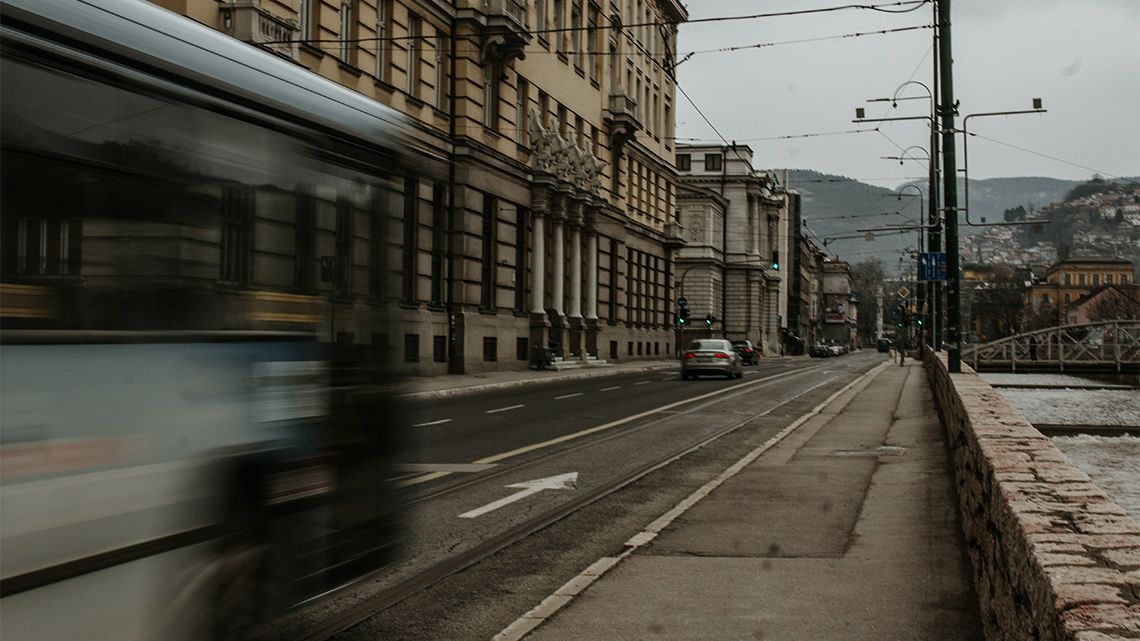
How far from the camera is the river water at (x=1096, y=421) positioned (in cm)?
1614

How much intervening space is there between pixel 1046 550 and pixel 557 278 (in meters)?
42.0

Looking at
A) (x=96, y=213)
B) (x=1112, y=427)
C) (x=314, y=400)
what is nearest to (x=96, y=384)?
(x=96, y=213)

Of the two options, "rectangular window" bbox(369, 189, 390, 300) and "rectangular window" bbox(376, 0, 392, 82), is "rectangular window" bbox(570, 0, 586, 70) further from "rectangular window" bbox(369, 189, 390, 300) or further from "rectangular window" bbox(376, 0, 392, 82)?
"rectangular window" bbox(369, 189, 390, 300)

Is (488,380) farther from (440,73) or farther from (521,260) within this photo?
Answer: (521,260)

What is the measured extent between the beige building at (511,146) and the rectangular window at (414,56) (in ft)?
0.15

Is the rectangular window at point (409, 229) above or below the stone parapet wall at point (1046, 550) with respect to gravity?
above

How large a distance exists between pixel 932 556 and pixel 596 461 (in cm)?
639

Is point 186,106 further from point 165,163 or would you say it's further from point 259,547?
point 259,547

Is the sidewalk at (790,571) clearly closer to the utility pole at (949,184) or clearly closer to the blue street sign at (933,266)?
the utility pole at (949,184)

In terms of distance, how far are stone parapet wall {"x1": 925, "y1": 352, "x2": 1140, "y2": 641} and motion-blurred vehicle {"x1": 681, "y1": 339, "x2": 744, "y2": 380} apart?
32186mm

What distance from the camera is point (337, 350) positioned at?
5.83 m

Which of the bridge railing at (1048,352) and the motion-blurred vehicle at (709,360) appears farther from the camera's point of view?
the bridge railing at (1048,352)

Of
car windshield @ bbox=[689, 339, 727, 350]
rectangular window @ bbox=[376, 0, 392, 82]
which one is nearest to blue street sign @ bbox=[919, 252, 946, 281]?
car windshield @ bbox=[689, 339, 727, 350]

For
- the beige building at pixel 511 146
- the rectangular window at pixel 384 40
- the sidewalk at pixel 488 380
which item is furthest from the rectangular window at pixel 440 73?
the sidewalk at pixel 488 380
